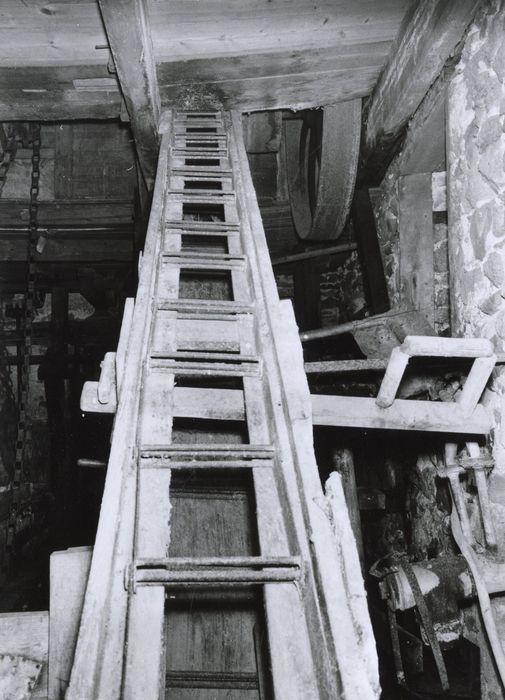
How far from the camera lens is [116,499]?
45.3 inches

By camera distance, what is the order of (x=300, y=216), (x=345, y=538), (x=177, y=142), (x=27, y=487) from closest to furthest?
(x=345, y=538)
(x=177, y=142)
(x=300, y=216)
(x=27, y=487)

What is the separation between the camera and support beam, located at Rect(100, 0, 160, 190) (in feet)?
8.76

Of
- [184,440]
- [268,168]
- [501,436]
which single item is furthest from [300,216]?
[501,436]

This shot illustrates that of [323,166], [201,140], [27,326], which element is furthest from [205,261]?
[27,326]

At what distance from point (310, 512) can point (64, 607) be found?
0.72 metres

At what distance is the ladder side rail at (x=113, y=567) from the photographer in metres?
0.85

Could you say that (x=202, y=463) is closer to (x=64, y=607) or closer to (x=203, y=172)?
(x=64, y=607)

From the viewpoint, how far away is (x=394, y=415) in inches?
83.6

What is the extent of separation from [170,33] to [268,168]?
8.25ft

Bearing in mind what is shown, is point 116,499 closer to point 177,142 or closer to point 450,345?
point 450,345

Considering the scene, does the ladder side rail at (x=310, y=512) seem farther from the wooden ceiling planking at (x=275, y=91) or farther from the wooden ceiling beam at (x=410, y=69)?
the wooden ceiling planking at (x=275, y=91)

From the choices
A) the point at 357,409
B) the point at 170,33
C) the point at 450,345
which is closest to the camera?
the point at 450,345

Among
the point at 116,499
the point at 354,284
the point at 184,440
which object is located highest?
the point at 354,284

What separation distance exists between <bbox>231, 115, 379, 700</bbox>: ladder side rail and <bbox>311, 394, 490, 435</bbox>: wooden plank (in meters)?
0.50
